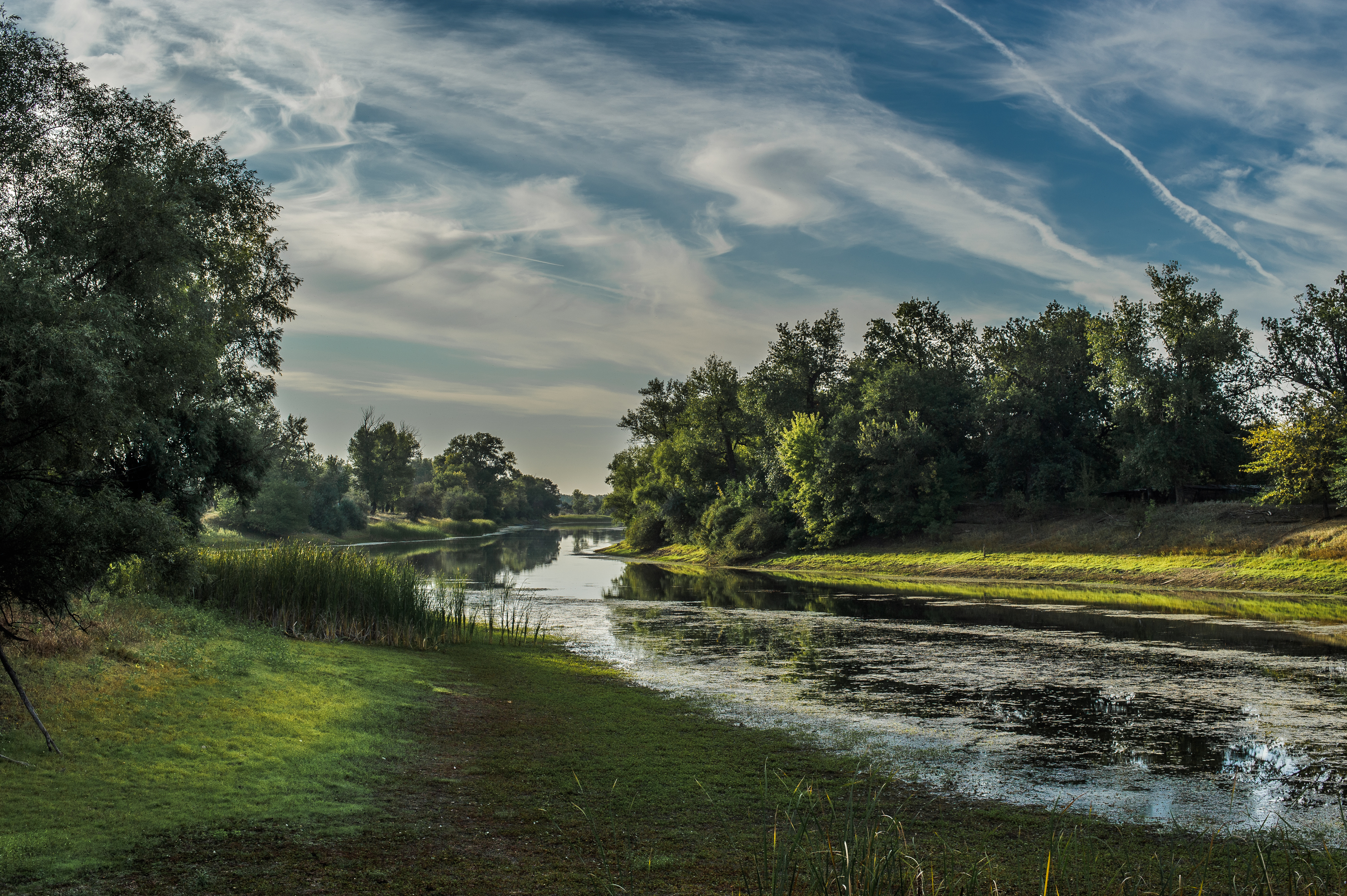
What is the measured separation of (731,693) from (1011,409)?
48.8 metres

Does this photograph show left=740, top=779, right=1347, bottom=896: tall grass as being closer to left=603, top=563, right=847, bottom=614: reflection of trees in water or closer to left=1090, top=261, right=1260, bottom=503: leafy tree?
left=603, top=563, right=847, bottom=614: reflection of trees in water

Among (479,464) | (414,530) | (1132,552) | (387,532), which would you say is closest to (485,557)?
(387,532)

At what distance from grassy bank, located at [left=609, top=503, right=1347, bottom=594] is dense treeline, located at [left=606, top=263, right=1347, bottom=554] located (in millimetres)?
1919

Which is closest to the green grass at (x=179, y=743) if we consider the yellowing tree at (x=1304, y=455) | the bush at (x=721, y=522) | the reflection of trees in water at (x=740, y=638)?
the reflection of trees in water at (x=740, y=638)

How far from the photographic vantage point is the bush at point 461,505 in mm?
129625

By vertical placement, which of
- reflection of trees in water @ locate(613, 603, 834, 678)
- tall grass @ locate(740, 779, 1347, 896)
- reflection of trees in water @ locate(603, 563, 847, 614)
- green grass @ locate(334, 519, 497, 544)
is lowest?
green grass @ locate(334, 519, 497, 544)

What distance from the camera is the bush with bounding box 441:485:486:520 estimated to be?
5103 inches

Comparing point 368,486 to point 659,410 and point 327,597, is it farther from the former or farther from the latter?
point 327,597

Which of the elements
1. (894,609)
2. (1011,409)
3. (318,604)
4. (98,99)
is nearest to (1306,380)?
(1011,409)

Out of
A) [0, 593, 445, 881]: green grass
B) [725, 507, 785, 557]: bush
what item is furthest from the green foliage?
[725, 507, 785, 557]: bush

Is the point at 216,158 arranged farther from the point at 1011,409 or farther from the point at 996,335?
the point at 996,335

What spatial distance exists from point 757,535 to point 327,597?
46.2 m

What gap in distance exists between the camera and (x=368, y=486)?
118 meters

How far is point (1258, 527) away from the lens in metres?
38.0
